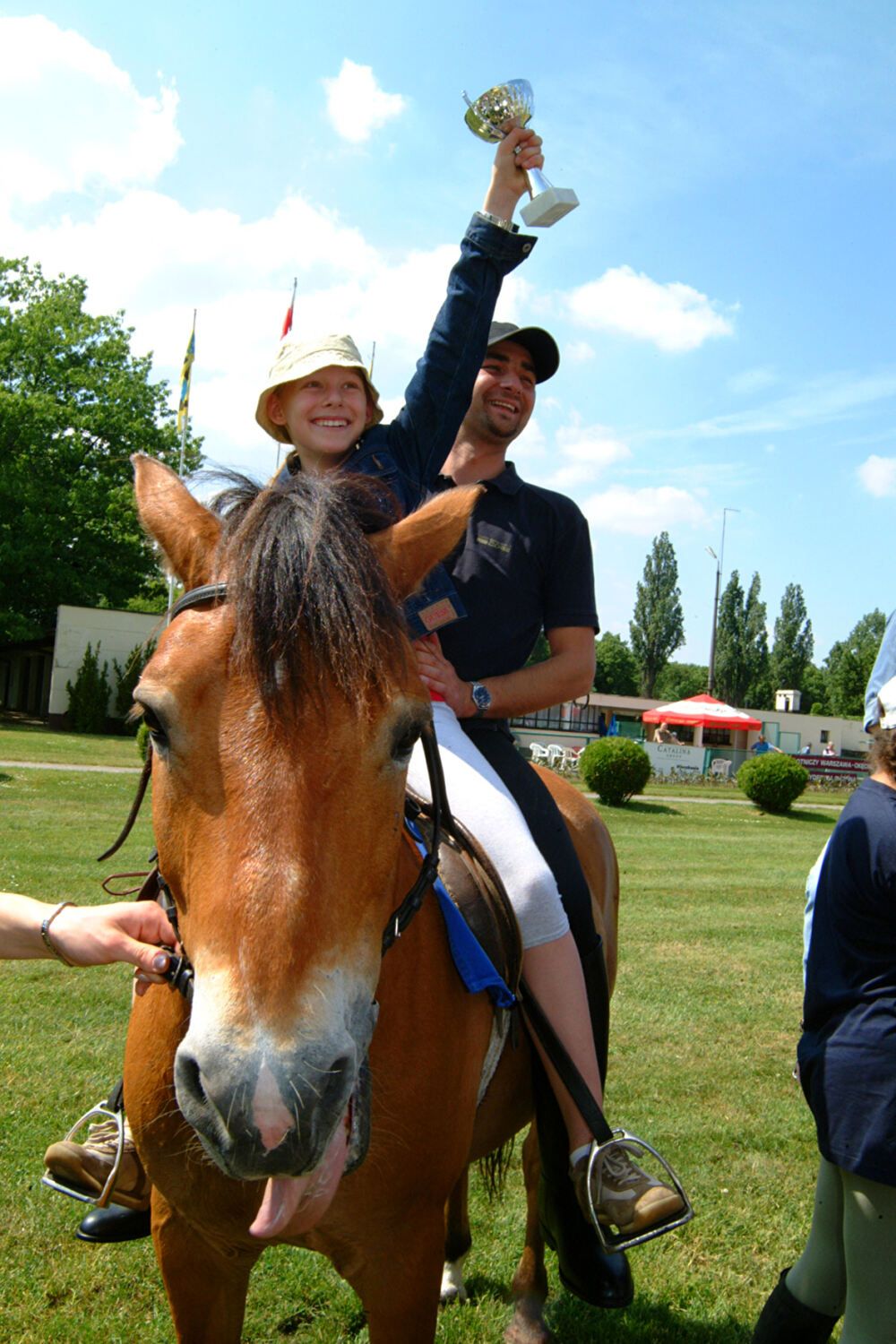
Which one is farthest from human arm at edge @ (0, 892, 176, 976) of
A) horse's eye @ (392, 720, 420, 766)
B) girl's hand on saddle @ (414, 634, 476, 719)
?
girl's hand on saddle @ (414, 634, 476, 719)

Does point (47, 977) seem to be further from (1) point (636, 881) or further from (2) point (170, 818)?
(1) point (636, 881)

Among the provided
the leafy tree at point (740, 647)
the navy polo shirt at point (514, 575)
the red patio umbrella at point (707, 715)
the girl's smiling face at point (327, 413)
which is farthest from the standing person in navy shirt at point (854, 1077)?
the leafy tree at point (740, 647)

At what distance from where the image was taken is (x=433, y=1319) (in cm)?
243

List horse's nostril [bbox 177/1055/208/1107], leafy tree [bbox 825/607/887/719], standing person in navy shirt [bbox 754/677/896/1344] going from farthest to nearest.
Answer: leafy tree [bbox 825/607/887/719], standing person in navy shirt [bbox 754/677/896/1344], horse's nostril [bbox 177/1055/208/1107]

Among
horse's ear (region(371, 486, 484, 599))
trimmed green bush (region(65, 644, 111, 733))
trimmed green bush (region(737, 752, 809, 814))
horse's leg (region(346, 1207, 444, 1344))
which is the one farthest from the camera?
trimmed green bush (region(65, 644, 111, 733))

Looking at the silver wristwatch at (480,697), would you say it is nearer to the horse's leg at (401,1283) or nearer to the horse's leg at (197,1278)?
the horse's leg at (401,1283)

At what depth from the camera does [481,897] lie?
9.21ft

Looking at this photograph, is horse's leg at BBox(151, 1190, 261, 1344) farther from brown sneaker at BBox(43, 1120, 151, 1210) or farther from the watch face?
the watch face

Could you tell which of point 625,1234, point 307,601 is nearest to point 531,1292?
point 625,1234

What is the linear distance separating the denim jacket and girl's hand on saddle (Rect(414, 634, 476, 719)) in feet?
1.53

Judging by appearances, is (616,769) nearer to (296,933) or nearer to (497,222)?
(497,222)

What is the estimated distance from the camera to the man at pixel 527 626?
3.21 m

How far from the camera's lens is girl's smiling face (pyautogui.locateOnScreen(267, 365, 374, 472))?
296 centimetres

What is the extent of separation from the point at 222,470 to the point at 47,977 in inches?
251
